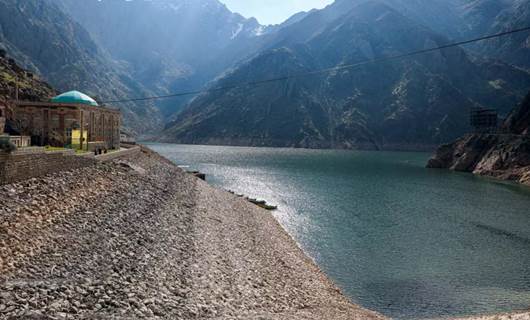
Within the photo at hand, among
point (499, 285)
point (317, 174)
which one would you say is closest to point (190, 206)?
point (499, 285)

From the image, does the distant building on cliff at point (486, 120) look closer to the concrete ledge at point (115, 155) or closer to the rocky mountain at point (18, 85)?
the concrete ledge at point (115, 155)

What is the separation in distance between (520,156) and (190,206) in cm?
10404

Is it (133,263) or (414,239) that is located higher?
(133,263)

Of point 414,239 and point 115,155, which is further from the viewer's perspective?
point 115,155

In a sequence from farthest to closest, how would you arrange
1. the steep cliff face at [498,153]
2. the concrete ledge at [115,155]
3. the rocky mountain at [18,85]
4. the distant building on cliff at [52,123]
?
the steep cliff face at [498,153]
the rocky mountain at [18,85]
the distant building on cliff at [52,123]
the concrete ledge at [115,155]

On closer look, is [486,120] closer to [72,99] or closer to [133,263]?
[72,99]

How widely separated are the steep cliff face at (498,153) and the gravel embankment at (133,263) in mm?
90528

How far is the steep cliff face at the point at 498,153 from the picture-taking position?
11444cm

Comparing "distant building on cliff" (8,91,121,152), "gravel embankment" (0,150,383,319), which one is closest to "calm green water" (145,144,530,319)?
"gravel embankment" (0,150,383,319)

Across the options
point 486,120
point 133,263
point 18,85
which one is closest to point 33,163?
point 133,263

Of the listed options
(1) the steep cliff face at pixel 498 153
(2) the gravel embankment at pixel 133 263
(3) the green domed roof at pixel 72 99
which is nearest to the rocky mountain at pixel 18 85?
(3) the green domed roof at pixel 72 99

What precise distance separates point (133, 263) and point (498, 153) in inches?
4982

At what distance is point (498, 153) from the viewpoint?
12581 cm

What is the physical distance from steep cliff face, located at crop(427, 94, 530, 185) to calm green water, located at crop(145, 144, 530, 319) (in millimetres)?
23476
